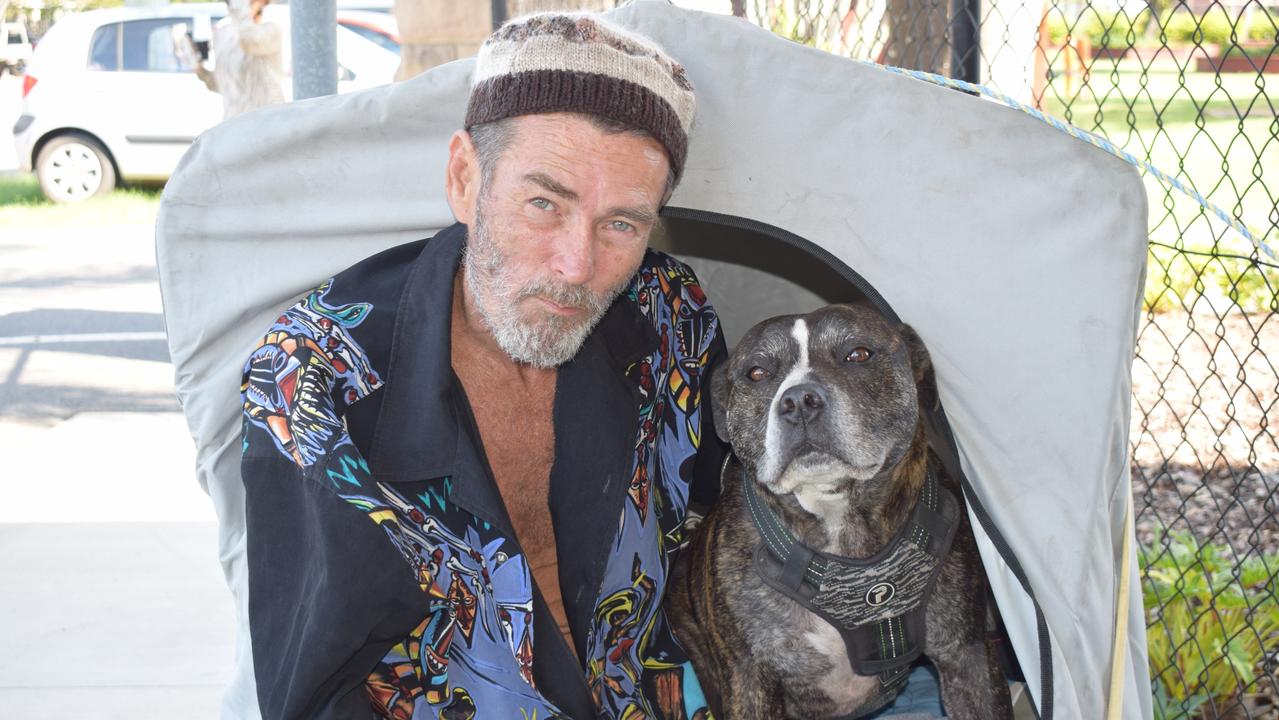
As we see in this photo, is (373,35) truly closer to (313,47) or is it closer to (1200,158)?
(1200,158)

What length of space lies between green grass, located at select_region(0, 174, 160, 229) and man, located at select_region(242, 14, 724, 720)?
1175 cm

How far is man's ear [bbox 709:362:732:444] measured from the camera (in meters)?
3.03

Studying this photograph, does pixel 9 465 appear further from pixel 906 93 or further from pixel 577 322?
pixel 906 93

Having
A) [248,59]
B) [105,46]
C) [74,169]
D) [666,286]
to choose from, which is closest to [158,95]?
[105,46]

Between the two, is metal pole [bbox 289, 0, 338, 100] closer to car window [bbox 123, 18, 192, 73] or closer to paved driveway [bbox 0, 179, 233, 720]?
paved driveway [bbox 0, 179, 233, 720]

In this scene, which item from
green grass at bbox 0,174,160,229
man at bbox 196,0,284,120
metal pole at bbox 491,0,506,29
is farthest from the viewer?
green grass at bbox 0,174,160,229

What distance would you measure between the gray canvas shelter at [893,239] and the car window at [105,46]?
13.0m

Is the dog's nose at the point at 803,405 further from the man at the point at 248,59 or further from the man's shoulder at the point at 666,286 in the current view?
the man at the point at 248,59

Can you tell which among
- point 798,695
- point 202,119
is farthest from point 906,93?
point 202,119

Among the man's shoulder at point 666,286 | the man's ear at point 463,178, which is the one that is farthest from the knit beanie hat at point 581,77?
the man's shoulder at point 666,286

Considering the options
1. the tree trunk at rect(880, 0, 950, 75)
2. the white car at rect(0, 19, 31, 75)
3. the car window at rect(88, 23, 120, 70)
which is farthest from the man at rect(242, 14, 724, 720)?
the white car at rect(0, 19, 31, 75)

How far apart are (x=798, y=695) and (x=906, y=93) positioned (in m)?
1.44

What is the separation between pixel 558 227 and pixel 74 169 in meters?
13.9

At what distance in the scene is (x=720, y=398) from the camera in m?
3.04
